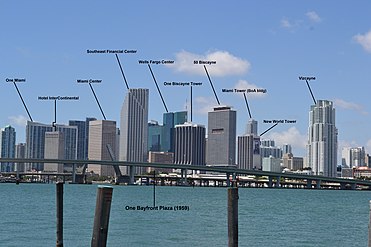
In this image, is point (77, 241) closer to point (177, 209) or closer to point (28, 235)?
point (28, 235)

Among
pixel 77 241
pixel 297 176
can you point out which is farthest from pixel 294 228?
pixel 297 176

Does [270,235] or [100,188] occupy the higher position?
[100,188]

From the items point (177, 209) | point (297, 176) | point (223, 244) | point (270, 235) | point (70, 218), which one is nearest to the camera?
point (223, 244)

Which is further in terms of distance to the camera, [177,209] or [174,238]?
[177,209]

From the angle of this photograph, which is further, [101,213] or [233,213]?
[233,213]

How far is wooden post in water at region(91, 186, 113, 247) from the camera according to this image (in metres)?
18.8

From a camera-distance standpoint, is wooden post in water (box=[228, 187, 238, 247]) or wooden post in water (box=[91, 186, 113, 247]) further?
wooden post in water (box=[228, 187, 238, 247])

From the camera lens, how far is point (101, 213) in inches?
747

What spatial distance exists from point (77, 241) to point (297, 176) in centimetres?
15340

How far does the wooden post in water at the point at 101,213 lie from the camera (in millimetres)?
18803

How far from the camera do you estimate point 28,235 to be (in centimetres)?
4603

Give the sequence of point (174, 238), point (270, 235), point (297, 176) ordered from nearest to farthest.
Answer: point (174, 238) < point (270, 235) < point (297, 176)

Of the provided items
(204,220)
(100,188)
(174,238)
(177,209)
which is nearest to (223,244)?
(174,238)

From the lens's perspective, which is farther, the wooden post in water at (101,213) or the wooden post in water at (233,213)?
the wooden post in water at (233,213)
